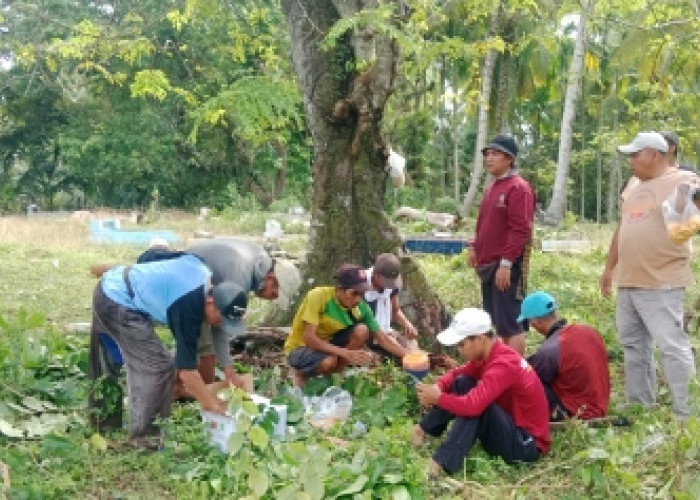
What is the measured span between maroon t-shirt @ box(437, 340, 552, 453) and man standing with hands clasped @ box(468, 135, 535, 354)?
1.43m

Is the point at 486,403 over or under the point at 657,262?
under

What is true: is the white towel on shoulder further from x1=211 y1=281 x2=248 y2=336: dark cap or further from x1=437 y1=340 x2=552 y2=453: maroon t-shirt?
x1=211 y1=281 x2=248 y2=336: dark cap

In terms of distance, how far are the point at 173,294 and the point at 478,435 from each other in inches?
69.2

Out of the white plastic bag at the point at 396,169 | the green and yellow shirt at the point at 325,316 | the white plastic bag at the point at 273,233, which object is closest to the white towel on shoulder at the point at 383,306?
the green and yellow shirt at the point at 325,316

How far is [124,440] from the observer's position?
179 inches

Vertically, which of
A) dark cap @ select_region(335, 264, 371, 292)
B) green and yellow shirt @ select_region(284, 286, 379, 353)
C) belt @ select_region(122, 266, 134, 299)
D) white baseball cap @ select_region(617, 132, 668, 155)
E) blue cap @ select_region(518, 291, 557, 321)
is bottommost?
green and yellow shirt @ select_region(284, 286, 379, 353)

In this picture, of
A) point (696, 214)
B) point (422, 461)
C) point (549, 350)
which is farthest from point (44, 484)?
point (696, 214)

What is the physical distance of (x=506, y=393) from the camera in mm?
4250

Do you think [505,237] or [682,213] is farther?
[505,237]

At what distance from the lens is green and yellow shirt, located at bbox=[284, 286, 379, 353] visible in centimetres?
546

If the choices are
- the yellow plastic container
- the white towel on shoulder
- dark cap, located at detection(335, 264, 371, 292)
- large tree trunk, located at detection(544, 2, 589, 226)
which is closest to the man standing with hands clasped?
the white towel on shoulder

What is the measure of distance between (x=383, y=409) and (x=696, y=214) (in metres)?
2.20

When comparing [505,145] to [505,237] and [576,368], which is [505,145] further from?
[576,368]

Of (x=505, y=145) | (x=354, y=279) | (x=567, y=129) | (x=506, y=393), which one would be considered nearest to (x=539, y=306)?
(x=506, y=393)
